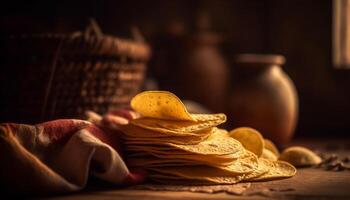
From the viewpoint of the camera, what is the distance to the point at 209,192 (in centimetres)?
149

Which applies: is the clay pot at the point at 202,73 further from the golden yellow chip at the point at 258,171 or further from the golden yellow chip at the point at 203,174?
the golden yellow chip at the point at 203,174

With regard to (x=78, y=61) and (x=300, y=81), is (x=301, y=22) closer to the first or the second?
(x=300, y=81)

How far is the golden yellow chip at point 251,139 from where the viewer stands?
1.88 meters

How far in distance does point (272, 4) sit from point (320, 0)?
0.31 metres

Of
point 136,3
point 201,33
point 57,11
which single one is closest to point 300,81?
point 201,33

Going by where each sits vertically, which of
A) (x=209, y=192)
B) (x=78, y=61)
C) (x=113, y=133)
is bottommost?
(x=209, y=192)

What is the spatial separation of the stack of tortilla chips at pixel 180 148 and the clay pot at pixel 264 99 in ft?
2.90

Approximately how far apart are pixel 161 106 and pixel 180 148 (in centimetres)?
16

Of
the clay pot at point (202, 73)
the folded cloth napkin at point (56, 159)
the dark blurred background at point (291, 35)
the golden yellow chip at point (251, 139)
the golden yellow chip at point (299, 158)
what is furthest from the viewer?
the clay pot at point (202, 73)

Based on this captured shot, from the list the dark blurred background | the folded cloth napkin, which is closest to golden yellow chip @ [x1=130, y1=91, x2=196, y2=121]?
the folded cloth napkin

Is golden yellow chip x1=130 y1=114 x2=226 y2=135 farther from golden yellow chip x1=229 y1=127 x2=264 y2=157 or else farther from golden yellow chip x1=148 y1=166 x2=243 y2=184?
golden yellow chip x1=229 y1=127 x2=264 y2=157

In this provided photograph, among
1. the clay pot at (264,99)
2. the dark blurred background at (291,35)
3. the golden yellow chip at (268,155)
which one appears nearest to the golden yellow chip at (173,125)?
the golden yellow chip at (268,155)

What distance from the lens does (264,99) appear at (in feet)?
8.60

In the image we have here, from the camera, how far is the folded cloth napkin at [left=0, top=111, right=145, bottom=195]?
142 centimetres
